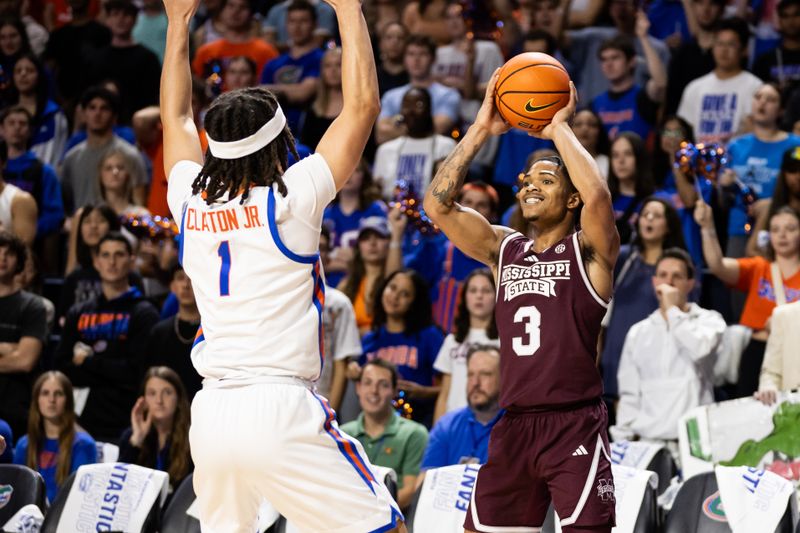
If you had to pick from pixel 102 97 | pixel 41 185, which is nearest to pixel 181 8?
pixel 41 185

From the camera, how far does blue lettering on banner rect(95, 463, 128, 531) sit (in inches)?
294

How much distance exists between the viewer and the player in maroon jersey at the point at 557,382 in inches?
208

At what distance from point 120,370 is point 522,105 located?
471 centimetres

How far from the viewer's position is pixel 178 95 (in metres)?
5.25

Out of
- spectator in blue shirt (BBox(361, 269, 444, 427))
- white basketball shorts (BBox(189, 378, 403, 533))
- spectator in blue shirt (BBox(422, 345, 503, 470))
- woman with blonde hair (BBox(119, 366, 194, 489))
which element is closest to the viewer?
white basketball shorts (BBox(189, 378, 403, 533))

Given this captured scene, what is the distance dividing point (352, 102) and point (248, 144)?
0.41 meters

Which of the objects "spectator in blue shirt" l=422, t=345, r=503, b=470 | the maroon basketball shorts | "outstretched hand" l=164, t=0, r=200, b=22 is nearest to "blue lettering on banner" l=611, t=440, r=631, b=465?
→ "spectator in blue shirt" l=422, t=345, r=503, b=470

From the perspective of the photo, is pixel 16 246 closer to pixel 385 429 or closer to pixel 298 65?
pixel 385 429

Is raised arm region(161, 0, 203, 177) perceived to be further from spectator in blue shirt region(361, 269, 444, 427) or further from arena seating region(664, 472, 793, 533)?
spectator in blue shirt region(361, 269, 444, 427)

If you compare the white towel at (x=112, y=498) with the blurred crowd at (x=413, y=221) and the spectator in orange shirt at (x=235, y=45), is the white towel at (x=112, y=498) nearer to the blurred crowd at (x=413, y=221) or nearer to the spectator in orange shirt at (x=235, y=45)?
the blurred crowd at (x=413, y=221)

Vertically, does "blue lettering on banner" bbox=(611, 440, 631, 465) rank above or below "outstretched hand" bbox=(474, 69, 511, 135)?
below

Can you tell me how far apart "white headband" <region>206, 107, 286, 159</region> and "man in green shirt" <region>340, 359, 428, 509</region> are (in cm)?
385

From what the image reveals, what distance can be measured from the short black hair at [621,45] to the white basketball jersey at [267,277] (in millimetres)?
6965

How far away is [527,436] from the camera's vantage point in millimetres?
5395
